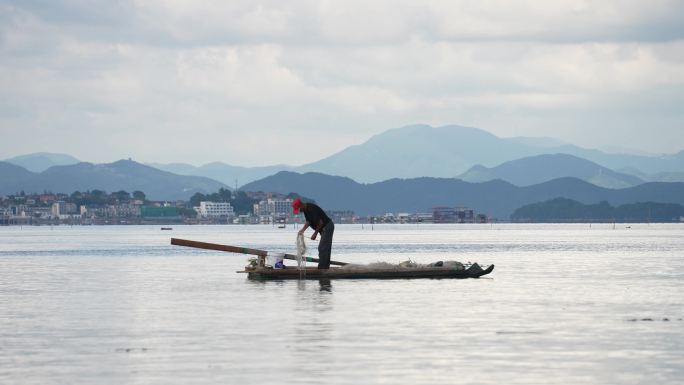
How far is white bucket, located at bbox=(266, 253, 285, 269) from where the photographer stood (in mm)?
59094

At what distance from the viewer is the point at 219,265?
8506 centimetres

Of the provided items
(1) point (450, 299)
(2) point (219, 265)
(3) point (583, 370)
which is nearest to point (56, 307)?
(1) point (450, 299)

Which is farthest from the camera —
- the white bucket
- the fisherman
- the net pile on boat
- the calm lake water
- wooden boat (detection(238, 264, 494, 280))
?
the white bucket

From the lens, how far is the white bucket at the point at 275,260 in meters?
59.1

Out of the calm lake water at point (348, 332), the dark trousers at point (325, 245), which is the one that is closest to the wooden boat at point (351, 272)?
the dark trousers at point (325, 245)

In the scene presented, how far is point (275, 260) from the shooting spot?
59.4 meters

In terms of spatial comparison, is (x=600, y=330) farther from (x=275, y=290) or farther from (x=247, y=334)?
(x=275, y=290)

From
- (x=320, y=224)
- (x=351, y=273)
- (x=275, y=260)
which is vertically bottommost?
(x=351, y=273)

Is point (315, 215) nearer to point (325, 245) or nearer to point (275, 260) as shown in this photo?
point (325, 245)

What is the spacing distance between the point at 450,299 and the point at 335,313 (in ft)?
23.2

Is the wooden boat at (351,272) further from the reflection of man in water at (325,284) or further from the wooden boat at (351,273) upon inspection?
the reflection of man in water at (325,284)

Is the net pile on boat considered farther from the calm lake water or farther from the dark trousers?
the calm lake water

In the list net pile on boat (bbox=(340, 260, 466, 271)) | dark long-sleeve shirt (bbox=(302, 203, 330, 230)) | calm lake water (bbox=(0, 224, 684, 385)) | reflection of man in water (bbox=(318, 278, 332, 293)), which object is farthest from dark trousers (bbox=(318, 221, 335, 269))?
calm lake water (bbox=(0, 224, 684, 385))

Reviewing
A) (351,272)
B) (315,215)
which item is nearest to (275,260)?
(351,272)
